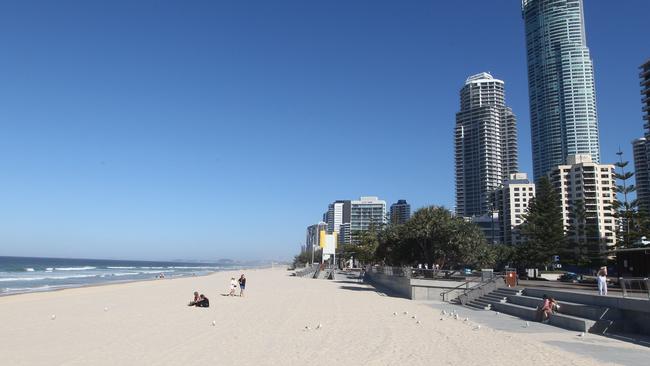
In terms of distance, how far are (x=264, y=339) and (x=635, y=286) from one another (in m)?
9.80

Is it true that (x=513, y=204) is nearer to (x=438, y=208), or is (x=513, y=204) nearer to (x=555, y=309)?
(x=438, y=208)

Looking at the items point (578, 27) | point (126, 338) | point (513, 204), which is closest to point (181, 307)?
point (126, 338)

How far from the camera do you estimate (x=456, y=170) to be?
166 metres

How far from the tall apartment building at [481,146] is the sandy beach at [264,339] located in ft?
476

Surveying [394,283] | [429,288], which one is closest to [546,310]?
[429,288]

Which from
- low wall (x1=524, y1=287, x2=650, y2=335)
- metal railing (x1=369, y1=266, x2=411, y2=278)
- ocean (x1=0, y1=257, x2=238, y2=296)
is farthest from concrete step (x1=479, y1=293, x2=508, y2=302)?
ocean (x1=0, y1=257, x2=238, y2=296)

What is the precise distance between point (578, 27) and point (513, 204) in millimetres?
93894

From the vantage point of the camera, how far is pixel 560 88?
16425cm

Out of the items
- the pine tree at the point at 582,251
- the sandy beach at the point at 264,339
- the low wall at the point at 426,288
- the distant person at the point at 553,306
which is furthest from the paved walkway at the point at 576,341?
the pine tree at the point at 582,251

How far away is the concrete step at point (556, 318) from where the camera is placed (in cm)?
1327

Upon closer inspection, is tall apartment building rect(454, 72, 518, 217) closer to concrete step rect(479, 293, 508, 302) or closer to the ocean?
the ocean

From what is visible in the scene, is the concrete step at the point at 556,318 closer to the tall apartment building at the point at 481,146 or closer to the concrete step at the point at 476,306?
the concrete step at the point at 476,306

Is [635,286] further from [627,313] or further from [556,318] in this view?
[556,318]

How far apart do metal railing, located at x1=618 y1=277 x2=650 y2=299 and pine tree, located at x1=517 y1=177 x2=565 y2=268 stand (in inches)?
1366
